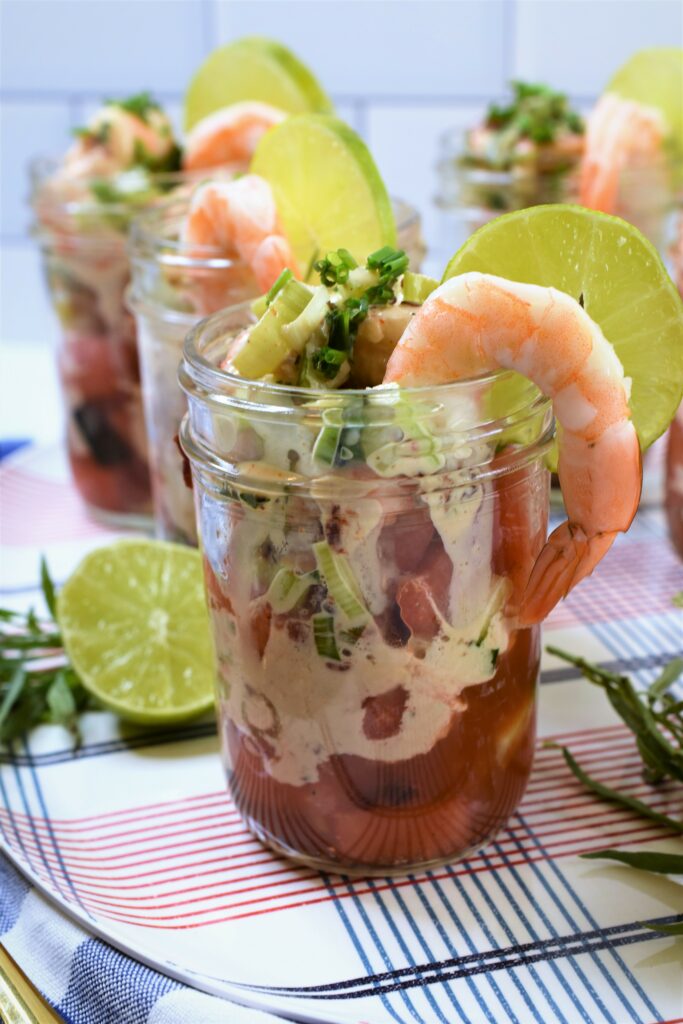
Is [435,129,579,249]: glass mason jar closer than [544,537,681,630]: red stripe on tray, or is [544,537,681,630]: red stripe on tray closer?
[544,537,681,630]: red stripe on tray

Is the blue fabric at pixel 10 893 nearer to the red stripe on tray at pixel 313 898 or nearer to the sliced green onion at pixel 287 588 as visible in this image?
the red stripe on tray at pixel 313 898

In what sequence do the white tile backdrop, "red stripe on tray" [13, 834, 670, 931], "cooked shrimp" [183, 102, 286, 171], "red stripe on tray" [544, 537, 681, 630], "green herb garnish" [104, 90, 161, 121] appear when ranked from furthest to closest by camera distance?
the white tile backdrop
"green herb garnish" [104, 90, 161, 121]
"cooked shrimp" [183, 102, 286, 171]
"red stripe on tray" [544, 537, 681, 630]
"red stripe on tray" [13, 834, 670, 931]

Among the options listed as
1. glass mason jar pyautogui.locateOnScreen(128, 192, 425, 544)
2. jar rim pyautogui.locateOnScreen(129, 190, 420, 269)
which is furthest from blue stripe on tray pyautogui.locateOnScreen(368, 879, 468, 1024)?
jar rim pyautogui.locateOnScreen(129, 190, 420, 269)

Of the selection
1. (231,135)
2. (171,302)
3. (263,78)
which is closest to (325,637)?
(171,302)

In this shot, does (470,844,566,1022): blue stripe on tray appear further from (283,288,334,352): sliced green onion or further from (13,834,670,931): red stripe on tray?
(283,288,334,352): sliced green onion

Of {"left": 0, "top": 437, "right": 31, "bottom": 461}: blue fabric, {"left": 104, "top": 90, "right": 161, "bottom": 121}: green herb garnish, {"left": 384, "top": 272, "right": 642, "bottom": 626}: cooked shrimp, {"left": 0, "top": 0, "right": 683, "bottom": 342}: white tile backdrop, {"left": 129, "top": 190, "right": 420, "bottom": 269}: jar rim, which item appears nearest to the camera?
{"left": 384, "top": 272, "right": 642, "bottom": 626}: cooked shrimp

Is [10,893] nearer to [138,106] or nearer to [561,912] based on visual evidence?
[561,912]

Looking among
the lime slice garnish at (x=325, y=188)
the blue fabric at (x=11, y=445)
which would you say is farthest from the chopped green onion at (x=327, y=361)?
the blue fabric at (x=11, y=445)

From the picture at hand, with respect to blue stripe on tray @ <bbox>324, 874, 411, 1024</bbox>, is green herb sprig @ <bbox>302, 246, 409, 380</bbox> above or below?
above
